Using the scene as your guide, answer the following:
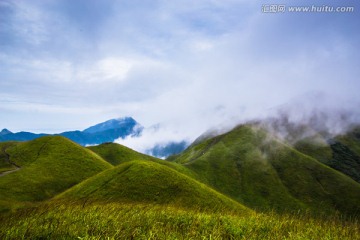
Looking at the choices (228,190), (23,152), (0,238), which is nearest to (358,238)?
(0,238)

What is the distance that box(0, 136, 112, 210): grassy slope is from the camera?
8069 centimetres

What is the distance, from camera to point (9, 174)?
8994 centimetres

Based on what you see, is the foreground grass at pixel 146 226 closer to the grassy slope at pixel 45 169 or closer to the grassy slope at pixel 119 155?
the grassy slope at pixel 45 169

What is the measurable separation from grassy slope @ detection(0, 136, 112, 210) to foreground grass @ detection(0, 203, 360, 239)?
66.6 metres

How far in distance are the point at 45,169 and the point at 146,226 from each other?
101 meters

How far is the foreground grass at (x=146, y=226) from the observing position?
9531 mm

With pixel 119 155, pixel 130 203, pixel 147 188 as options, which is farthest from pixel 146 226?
pixel 119 155

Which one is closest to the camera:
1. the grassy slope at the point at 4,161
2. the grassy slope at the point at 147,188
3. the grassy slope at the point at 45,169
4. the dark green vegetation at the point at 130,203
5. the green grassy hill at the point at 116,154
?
the dark green vegetation at the point at 130,203

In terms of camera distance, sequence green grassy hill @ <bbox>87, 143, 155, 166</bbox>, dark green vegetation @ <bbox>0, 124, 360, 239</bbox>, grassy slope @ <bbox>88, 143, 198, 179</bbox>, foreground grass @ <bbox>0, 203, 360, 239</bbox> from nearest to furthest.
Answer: foreground grass @ <bbox>0, 203, 360, 239</bbox> → dark green vegetation @ <bbox>0, 124, 360, 239</bbox> → green grassy hill @ <bbox>87, 143, 155, 166</bbox> → grassy slope @ <bbox>88, 143, 198, 179</bbox>

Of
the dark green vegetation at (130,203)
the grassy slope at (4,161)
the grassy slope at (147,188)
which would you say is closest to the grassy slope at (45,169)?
the dark green vegetation at (130,203)

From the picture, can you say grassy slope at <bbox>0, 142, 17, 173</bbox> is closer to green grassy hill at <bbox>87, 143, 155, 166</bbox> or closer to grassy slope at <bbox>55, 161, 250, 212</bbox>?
grassy slope at <bbox>55, 161, 250, 212</bbox>

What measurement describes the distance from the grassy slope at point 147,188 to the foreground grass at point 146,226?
41.1 metres

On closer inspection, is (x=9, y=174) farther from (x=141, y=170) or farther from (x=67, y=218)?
(x=67, y=218)

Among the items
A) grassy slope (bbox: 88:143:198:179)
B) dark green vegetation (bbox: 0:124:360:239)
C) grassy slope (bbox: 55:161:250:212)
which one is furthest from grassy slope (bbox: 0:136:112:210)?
grassy slope (bbox: 88:143:198:179)
